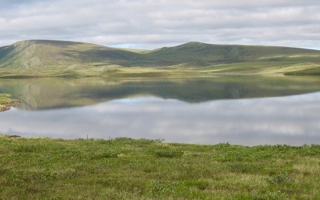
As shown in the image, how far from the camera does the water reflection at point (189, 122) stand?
45.4 meters

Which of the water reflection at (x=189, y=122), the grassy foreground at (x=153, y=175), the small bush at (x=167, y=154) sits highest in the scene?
the grassy foreground at (x=153, y=175)

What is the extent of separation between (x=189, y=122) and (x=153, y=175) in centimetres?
4078

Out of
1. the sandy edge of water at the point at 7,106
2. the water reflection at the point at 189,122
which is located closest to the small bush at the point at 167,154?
the water reflection at the point at 189,122

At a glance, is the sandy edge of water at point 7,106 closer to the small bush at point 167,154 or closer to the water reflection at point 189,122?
the water reflection at point 189,122

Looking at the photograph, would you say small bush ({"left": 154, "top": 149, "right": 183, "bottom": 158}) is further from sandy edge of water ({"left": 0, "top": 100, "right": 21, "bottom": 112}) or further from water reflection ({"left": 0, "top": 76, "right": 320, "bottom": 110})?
sandy edge of water ({"left": 0, "top": 100, "right": 21, "bottom": 112})

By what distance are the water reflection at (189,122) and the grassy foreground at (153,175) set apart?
71.5 ft

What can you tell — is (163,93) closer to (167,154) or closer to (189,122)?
(189,122)

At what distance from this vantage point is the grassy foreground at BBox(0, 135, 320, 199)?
12.7m

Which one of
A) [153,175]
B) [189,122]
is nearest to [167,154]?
[153,175]

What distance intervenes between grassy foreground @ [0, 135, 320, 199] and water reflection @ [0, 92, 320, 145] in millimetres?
21782

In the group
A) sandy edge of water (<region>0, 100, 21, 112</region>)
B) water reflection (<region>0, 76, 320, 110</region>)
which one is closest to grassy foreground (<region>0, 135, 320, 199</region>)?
sandy edge of water (<region>0, 100, 21, 112</region>)

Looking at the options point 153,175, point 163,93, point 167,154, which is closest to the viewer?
point 153,175

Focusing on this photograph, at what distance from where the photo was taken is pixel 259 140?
42.6 m

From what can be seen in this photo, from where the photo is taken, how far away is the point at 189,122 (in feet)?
185
